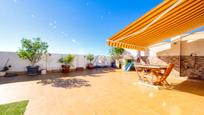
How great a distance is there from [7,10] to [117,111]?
8.40 m

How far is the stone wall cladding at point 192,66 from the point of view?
7.87m

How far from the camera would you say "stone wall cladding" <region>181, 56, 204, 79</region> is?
25.8ft

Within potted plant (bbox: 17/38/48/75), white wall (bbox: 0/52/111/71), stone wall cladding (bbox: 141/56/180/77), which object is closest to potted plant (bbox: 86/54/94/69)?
white wall (bbox: 0/52/111/71)

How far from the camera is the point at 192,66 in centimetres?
823

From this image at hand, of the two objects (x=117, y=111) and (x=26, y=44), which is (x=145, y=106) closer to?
(x=117, y=111)

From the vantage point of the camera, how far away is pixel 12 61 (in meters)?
10.6

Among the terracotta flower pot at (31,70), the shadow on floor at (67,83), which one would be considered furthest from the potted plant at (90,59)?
the shadow on floor at (67,83)

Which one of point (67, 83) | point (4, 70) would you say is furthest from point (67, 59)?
point (67, 83)

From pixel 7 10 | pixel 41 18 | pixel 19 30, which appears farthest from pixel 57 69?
pixel 7 10

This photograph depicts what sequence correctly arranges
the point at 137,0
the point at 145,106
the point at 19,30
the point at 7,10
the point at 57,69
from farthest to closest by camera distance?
the point at 57,69 → the point at 19,30 → the point at 137,0 → the point at 7,10 → the point at 145,106

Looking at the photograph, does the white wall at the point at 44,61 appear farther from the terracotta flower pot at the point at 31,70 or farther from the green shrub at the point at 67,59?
the terracotta flower pot at the point at 31,70

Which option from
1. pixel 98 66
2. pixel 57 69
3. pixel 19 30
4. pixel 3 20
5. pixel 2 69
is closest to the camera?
pixel 3 20


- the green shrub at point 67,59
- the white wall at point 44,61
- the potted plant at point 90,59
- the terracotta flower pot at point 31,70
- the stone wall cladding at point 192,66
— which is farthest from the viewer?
the potted plant at point 90,59

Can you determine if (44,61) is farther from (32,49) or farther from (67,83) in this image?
(67,83)
